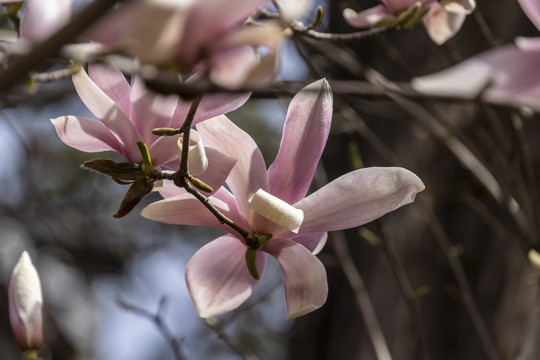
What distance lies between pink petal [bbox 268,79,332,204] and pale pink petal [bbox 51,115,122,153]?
126 millimetres

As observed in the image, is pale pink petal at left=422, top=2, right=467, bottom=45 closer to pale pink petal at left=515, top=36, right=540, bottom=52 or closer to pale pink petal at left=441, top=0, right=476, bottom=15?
pale pink petal at left=441, top=0, right=476, bottom=15

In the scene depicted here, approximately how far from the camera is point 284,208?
0.44 metres

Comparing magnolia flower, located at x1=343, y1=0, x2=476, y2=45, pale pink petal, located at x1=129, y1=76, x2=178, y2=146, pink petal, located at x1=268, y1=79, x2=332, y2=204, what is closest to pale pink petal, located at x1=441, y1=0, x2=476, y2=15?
magnolia flower, located at x1=343, y1=0, x2=476, y2=45

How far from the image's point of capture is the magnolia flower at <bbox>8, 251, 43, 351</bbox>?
19.7 inches

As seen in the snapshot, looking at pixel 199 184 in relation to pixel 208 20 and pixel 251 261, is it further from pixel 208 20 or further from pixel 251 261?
pixel 208 20

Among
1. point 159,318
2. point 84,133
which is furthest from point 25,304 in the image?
point 159,318

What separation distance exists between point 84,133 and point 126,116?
4 cm

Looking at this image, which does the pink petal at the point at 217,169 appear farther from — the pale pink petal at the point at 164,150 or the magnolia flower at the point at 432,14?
the magnolia flower at the point at 432,14

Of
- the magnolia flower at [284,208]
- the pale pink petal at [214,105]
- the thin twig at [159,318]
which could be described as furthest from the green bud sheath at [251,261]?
the thin twig at [159,318]

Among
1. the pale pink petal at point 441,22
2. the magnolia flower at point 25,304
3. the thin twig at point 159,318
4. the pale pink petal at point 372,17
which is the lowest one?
the thin twig at point 159,318

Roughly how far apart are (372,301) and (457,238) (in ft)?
0.85

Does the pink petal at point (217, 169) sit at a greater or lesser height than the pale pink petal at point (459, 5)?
lesser

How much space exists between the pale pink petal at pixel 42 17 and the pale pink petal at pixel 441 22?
343mm

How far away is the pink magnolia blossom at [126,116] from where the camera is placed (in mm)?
455
